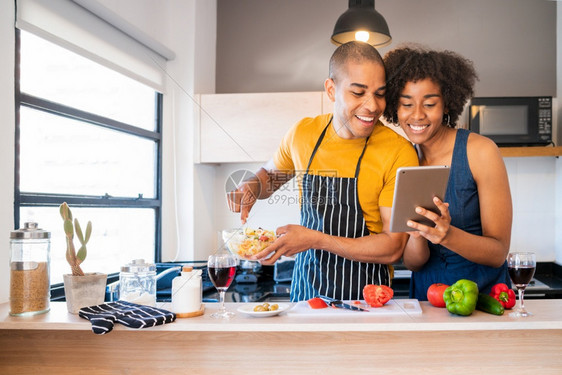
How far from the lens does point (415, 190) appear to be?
135 cm

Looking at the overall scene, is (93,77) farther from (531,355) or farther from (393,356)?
(531,355)

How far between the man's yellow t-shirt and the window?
43.1 inches

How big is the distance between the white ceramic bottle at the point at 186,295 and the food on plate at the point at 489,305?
32.8 inches

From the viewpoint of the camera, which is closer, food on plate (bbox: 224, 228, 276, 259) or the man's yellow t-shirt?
food on plate (bbox: 224, 228, 276, 259)

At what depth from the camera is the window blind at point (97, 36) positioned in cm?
202

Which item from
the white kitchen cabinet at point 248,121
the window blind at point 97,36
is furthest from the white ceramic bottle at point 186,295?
the white kitchen cabinet at point 248,121

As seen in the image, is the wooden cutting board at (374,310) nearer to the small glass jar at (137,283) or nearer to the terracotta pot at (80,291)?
the small glass jar at (137,283)

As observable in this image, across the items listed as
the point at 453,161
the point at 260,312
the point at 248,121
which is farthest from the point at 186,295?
the point at 248,121

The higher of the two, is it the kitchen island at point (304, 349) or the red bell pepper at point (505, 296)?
the red bell pepper at point (505, 296)

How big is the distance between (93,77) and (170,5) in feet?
2.92

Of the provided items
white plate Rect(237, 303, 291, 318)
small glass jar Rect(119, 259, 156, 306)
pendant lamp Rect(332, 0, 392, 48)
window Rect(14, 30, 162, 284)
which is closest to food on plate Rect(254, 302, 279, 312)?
white plate Rect(237, 303, 291, 318)

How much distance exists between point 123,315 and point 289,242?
0.54 m

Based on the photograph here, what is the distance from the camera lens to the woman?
1.65 m

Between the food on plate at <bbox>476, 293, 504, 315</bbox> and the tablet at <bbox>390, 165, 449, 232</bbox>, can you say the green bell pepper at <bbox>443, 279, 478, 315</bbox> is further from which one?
the tablet at <bbox>390, 165, 449, 232</bbox>
